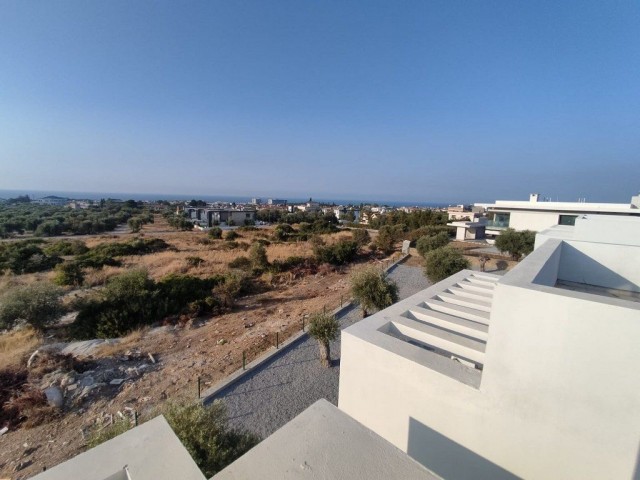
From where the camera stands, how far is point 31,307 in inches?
386

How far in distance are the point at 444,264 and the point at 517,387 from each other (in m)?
11.0

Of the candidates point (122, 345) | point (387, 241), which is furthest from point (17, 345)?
point (387, 241)

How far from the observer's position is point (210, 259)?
68.7ft

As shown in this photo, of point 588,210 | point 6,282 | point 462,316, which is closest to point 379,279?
point 462,316

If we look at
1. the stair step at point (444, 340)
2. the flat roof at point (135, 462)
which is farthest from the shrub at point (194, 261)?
the flat roof at point (135, 462)

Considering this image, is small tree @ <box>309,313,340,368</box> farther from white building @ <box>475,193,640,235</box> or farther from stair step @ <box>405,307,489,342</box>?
white building @ <box>475,193,640,235</box>

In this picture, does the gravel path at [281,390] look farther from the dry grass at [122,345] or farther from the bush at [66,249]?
the bush at [66,249]

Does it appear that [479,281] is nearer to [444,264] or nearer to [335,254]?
[444,264]

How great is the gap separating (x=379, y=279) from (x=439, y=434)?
638 cm

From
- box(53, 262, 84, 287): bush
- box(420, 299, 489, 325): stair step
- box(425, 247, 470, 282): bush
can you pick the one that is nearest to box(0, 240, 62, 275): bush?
box(53, 262, 84, 287): bush

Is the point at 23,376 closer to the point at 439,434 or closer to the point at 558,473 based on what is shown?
the point at 439,434

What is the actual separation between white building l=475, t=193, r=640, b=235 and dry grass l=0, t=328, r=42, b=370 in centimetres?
3122

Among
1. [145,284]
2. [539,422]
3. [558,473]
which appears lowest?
[145,284]

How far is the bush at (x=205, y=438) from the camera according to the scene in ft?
10.1
